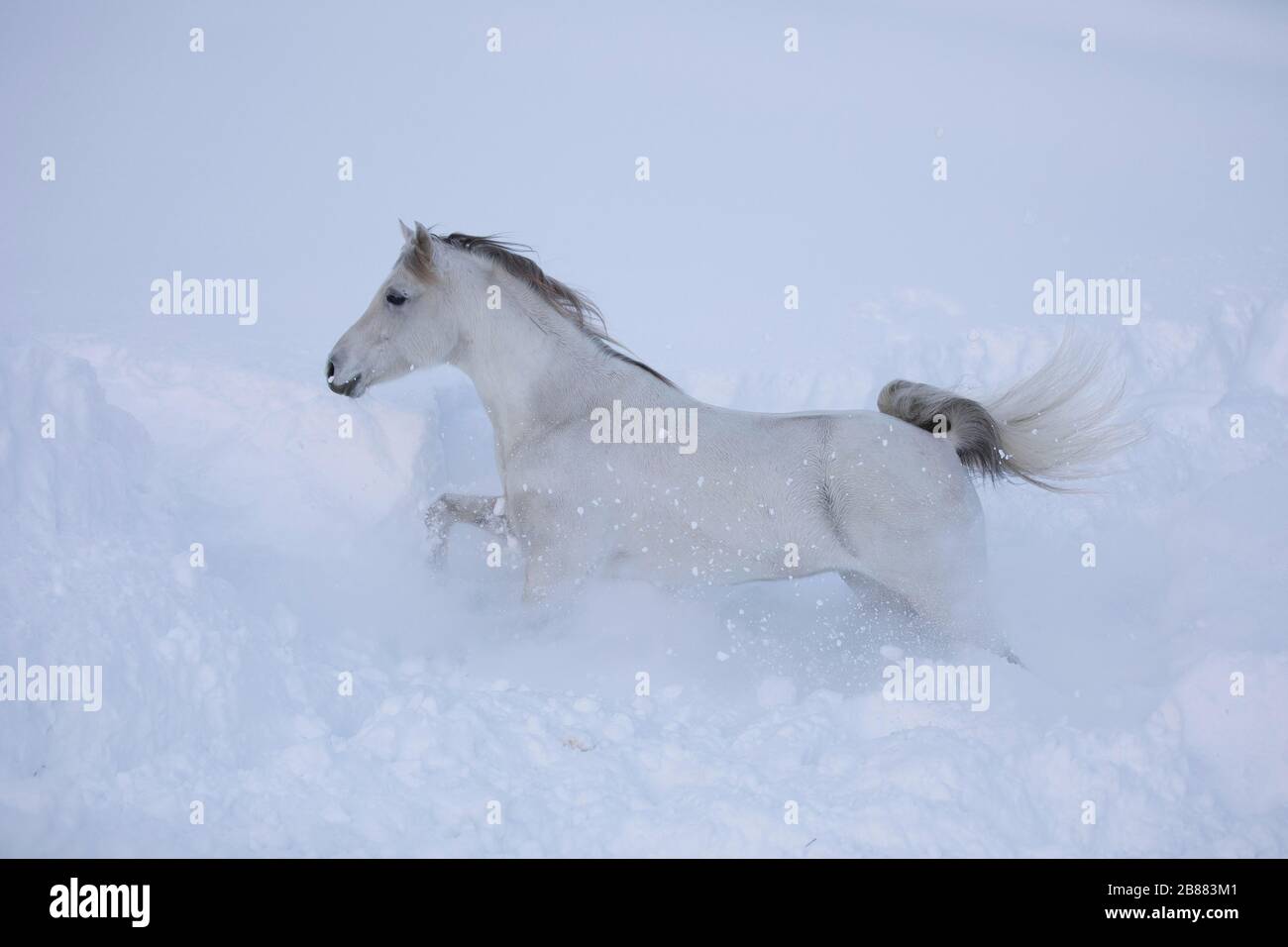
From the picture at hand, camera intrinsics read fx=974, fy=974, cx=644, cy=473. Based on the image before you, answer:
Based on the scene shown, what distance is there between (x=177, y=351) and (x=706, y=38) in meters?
8.93

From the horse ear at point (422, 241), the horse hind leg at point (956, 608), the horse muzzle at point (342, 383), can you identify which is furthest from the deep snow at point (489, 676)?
the horse ear at point (422, 241)

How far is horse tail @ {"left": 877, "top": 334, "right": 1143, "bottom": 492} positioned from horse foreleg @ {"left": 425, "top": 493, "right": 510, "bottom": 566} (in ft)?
6.62

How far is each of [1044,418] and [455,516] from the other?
294cm

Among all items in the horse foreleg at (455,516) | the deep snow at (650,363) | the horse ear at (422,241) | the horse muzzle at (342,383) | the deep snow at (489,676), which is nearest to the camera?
the deep snow at (489,676)

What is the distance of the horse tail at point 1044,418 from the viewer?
467 cm

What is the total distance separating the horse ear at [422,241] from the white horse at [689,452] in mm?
10

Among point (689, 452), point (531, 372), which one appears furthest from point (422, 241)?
point (689, 452)

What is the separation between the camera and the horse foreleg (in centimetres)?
482

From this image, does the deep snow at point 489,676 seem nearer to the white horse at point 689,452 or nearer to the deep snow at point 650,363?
the deep snow at point 650,363

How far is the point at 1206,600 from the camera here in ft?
Answer: 15.6

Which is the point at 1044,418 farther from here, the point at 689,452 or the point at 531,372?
the point at 531,372

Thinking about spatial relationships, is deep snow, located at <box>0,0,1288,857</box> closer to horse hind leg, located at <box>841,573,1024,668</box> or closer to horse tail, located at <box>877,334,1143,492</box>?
horse hind leg, located at <box>841,573,1024,668</box>

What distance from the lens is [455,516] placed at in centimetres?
488
